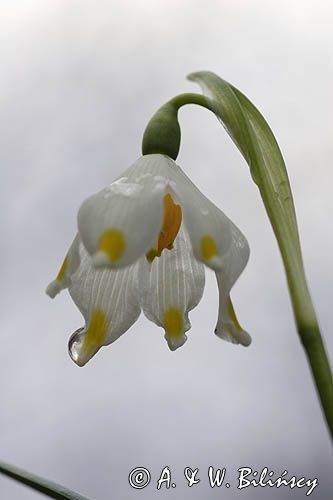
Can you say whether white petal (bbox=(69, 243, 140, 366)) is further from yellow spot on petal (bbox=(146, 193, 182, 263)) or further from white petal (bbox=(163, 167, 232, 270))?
white petal (bbox=(163, 167, 232, 270))

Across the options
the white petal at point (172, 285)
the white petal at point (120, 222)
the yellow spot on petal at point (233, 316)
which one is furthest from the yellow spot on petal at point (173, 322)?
the white petal at point (120, 222)

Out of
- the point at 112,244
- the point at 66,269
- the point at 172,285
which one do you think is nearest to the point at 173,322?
the point at 172,285

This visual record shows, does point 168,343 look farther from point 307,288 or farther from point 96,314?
point 307,288

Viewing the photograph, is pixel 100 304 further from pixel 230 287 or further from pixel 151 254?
pixel 230 287

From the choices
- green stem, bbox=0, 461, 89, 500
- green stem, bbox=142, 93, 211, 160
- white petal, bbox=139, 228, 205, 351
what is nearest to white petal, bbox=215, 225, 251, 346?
white petal, bbox=139, 228, 205, 351

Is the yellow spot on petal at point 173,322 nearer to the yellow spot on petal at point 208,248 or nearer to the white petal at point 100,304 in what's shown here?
Result: the white petal at point 100,304

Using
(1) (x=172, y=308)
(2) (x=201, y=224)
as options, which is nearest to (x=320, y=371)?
(2) (x=201, y=224)
